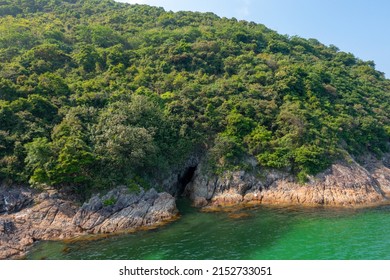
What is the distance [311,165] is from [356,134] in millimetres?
13284

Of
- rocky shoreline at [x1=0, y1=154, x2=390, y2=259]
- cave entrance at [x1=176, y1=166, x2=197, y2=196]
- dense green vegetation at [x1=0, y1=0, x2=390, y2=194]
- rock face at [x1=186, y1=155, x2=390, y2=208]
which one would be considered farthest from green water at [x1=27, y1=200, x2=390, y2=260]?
cave entrance at [x1=176, y1=166, x2=197, y2=196]

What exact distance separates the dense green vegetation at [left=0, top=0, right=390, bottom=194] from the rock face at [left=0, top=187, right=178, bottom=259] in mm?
1820

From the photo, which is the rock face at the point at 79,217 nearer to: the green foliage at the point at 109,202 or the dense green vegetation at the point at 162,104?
the green foliage at the point at 109,202

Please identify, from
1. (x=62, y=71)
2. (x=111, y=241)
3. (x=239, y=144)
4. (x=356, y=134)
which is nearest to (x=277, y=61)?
(x=356, y=134)

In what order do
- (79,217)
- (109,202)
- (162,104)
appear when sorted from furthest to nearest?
(162,104), (109,202), (79,217)

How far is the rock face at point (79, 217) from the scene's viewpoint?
24453 mm

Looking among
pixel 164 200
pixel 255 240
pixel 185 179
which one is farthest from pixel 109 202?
pixel 255 240

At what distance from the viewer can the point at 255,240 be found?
23141 mm

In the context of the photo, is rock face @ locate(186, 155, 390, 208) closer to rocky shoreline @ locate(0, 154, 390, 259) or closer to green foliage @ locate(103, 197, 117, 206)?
rocky shoreline @ locate(0, 154, 390, 259)

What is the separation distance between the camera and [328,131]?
41.1 metres

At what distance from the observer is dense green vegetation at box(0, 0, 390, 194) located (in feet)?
99.6

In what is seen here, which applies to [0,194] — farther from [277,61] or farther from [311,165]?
[277,61]

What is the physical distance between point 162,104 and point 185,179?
1052 centimetres

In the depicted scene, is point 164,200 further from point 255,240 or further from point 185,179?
point 255,240
